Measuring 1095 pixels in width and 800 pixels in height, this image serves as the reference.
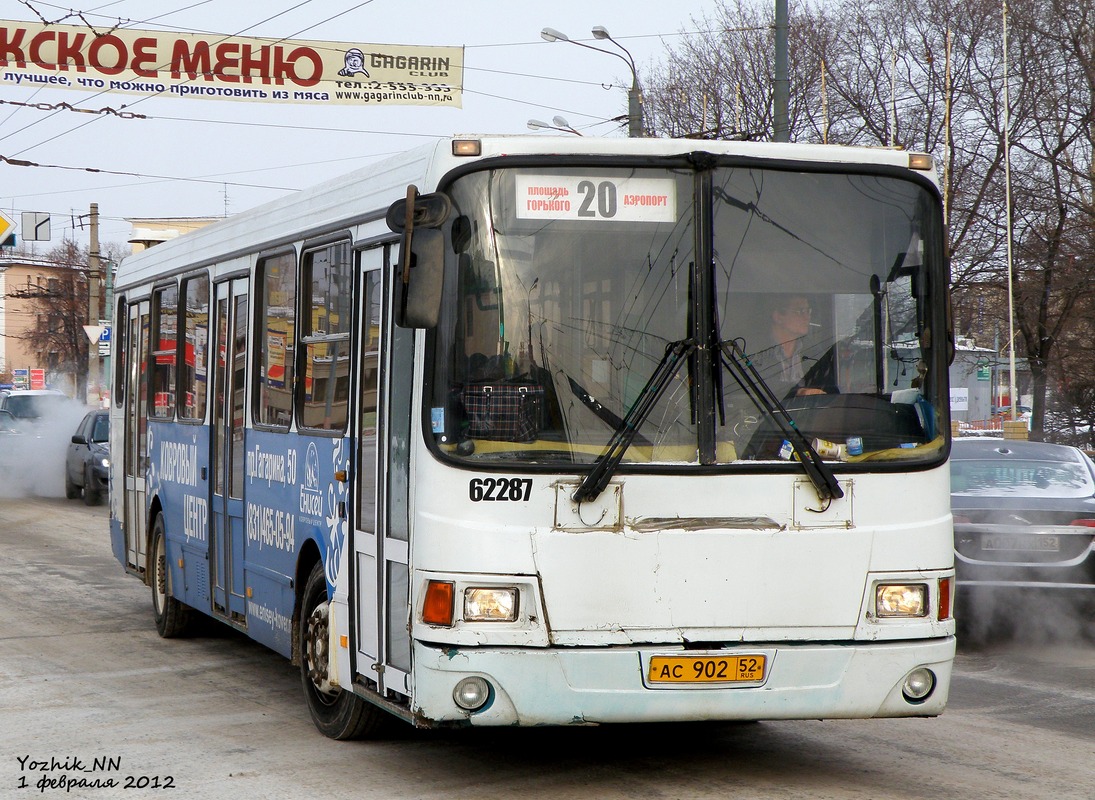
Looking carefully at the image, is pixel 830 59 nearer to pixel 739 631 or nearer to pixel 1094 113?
pixel 1094 113

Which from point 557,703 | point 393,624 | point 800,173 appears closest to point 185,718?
point 393,624

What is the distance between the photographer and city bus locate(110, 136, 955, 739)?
19.4 ft

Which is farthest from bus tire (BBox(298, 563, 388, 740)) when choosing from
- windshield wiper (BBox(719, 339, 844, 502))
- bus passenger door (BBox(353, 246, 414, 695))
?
windshield wiper (BBox(719, 339, 844, 502))

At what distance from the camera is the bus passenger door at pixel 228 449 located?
9094mm

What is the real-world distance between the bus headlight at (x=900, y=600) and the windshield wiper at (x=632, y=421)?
1184 millimetres

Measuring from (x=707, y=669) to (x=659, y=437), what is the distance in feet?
3.04

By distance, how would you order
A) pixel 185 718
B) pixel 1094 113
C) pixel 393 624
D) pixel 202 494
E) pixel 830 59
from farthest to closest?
pixel 830 59 → pixel 1094 113 → pixel 202 494 → pixel 185 718 → pixel 393 624

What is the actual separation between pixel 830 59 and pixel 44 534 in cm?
2919

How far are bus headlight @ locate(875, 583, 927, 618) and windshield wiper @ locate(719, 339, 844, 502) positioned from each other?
0.44m

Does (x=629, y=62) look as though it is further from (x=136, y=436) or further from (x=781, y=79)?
(x=136, y=436)

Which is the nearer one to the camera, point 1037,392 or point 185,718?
point 185,718

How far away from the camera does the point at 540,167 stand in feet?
20.2

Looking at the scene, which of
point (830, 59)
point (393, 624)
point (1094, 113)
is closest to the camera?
point (393, 624)

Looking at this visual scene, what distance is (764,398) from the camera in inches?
242
